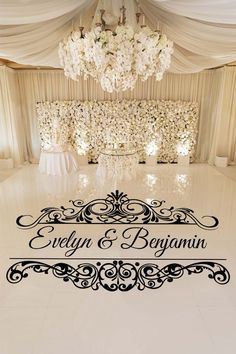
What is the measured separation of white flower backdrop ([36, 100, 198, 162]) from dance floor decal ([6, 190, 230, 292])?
3.03m

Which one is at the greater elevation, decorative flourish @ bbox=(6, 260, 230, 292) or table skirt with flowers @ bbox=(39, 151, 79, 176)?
table skirt with flowers @ bbox=(39, 151, 79, 176)

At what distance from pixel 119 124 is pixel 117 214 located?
151 inches

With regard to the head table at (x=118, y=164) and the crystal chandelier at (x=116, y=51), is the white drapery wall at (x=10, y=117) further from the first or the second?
the crystal chandelier at (x=116, y=51)

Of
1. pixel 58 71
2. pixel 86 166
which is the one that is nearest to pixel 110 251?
pixel 86 166

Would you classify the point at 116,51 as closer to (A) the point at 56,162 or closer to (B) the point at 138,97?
(A) the point at 56,162

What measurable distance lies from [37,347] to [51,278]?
2.51ft

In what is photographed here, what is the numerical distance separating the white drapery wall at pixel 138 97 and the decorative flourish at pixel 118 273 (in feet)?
16.5

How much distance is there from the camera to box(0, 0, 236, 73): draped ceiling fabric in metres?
1.97

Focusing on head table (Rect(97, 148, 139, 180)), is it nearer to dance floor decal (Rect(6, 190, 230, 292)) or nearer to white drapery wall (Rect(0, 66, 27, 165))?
dance floor decal (Rect(6, 190, 230, 292))

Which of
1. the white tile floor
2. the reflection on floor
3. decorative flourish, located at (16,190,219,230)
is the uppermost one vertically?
the reflection on floor

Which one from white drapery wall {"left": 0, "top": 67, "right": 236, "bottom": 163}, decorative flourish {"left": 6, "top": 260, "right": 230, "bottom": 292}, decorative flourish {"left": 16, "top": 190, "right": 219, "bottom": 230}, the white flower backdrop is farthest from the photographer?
the white flower backdrop

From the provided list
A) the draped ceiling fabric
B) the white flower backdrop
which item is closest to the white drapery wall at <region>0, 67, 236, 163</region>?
the white flower backdrop

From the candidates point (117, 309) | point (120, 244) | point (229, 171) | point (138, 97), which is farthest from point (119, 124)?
point (117, 309)

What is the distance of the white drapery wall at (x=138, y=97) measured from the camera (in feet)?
22.7
